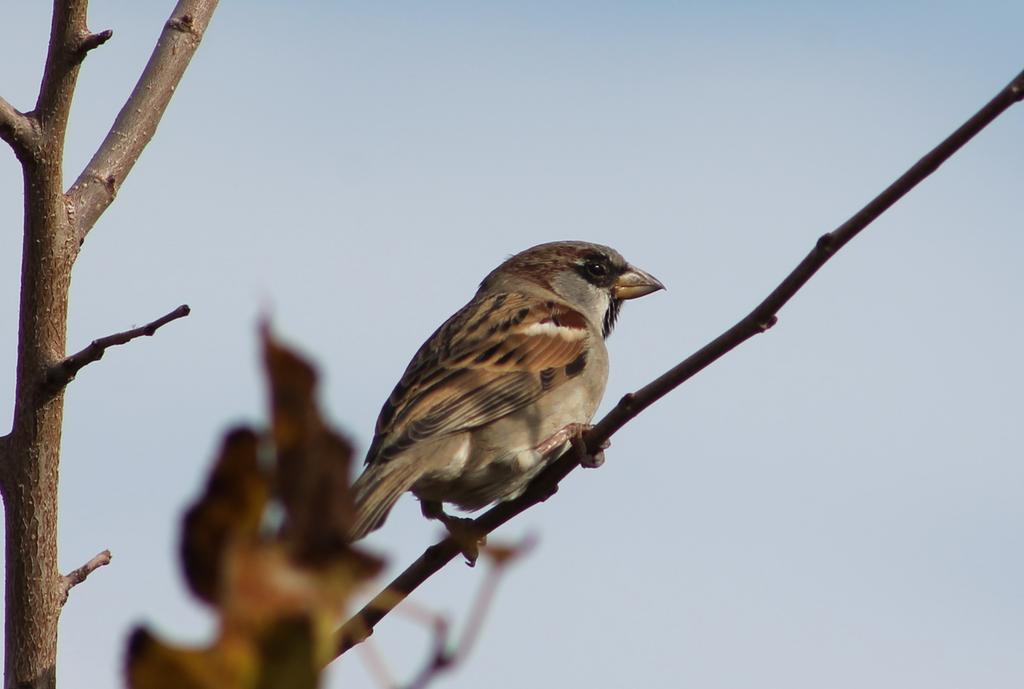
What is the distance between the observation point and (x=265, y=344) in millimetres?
911

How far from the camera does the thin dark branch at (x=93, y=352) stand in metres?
3.67

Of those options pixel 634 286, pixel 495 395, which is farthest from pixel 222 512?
pixel 634 286

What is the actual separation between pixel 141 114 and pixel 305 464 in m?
3.85

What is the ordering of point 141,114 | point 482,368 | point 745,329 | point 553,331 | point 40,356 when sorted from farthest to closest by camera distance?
1. point 553,331
2. point 482,368
3. point 141,114
4. point 40,356
5. point 745,329

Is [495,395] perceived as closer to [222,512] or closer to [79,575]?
[79,575]

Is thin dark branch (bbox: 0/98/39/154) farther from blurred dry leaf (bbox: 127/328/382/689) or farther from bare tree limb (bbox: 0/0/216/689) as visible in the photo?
blurred dry leaf (bbox: 127/328/382/689)

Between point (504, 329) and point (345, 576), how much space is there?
22.0 feet

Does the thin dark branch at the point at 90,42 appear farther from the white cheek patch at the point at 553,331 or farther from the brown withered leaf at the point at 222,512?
the white cheek patch at the point at 553,331

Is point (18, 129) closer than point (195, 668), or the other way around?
point (195, 668)

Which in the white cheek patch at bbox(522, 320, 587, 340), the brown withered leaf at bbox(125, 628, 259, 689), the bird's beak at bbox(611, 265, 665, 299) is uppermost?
the bird's beak at bbox(611, 265, 665, 299)

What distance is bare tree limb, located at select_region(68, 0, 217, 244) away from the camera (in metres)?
4.20

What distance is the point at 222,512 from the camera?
3.28 feet

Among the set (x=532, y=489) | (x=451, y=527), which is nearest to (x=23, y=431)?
(x=532, y=489)

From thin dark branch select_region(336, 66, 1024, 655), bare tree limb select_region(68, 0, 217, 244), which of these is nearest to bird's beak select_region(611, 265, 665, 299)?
thin dark branch select_region(336, 66, 1024, 655)
